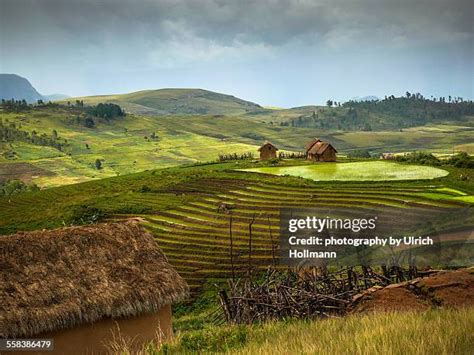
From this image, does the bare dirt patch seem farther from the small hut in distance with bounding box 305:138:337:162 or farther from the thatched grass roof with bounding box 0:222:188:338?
the small hut in distance with bounding box 305:138:337:162

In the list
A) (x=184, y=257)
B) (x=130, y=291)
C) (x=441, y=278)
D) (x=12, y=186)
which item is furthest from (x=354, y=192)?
(x=12, y=186)

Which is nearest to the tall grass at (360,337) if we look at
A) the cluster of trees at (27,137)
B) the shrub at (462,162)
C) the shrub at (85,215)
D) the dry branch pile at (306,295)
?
the dry branch pile at (306,295)

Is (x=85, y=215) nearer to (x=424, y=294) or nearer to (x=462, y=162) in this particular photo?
(x=462, y=162)

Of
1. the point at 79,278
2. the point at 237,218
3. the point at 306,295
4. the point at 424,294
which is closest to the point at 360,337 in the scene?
the point at 424,294

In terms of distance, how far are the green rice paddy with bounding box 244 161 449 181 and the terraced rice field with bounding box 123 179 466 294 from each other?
5.71 metres

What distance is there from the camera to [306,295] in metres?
10.8

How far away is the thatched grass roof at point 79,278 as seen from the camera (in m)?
14.2

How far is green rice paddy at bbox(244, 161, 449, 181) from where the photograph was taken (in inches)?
2490

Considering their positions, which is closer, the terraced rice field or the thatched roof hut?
the terraced rice field

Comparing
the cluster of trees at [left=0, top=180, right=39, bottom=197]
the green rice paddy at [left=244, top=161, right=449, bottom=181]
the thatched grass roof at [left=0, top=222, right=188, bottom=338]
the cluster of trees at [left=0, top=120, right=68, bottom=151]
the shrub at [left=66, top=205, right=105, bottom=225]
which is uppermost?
the cluster of trees at [left=0, top=120, right=68, bottom=151]

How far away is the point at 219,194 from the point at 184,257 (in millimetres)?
22445

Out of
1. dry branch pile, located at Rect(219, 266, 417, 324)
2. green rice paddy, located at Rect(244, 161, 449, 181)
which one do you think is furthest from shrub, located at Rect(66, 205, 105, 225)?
dry branch pile, located at Rect(219, 266, 417, 324)

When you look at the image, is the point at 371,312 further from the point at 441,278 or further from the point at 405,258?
the point at 405,258

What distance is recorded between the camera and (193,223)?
56.0 meters
